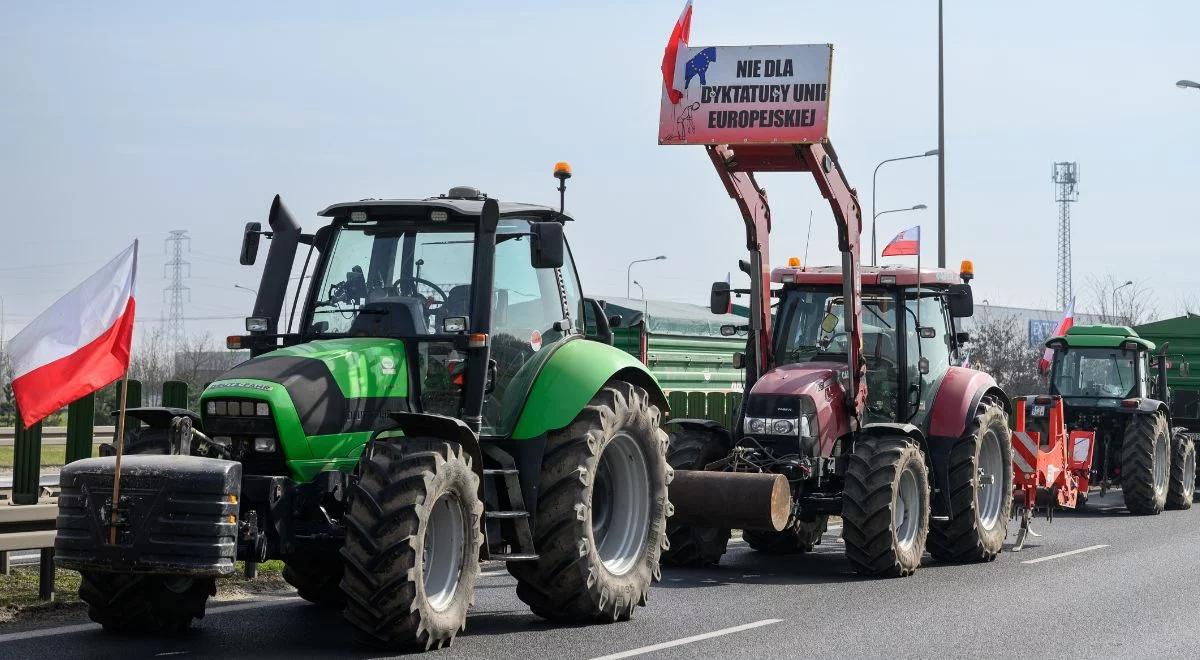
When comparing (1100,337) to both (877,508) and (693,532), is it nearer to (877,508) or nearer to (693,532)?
A: (877,508)

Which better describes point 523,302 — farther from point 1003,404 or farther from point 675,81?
point 1003,404

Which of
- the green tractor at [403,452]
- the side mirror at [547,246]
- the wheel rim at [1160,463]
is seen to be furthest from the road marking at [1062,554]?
the side mirror at [547,246]

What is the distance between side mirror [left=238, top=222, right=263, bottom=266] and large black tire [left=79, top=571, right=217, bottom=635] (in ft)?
6.38

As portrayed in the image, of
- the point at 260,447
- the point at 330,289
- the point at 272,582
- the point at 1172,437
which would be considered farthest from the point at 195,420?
the point at 1172,437

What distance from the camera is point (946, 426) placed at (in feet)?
46.4

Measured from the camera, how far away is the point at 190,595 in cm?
902

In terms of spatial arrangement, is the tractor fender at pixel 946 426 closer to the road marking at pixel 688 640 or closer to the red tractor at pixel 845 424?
the red tractor at pixel 845 424

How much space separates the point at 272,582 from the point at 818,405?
480 cm

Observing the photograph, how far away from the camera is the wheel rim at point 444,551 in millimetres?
8492

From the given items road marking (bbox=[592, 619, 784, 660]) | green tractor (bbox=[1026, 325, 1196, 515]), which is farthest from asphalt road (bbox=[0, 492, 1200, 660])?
green tractor (bbox=[1026, 325, 1196, 515])

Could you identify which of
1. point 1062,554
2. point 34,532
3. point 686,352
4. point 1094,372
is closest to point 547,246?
point 34,532

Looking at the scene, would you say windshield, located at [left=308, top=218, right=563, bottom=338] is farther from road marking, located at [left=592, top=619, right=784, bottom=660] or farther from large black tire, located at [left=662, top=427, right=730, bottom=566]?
large black tire, located at [left=662, top=427, right=730, bottom=566]

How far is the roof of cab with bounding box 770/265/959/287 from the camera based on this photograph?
14.2 metres

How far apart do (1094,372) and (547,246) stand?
14.6 meters
